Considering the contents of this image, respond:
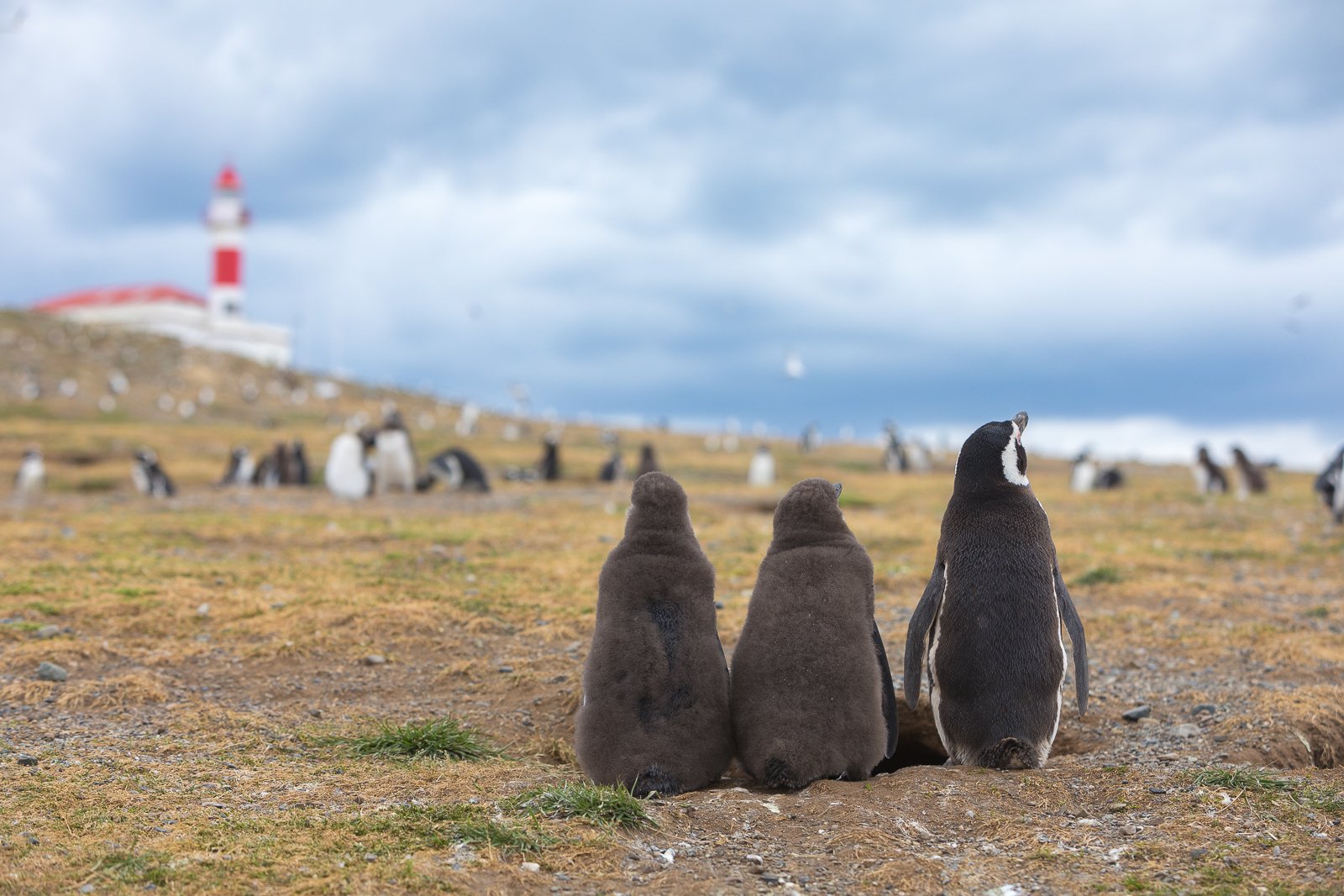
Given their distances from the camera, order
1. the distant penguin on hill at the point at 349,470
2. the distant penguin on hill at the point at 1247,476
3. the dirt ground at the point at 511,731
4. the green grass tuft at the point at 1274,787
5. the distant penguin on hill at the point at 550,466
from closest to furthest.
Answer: the dirt ground at the point at 511,731 < the green grass tuft at the point at 1274,787 < the distant penguin on hill at the point at 349,470 < the distant penguin on hill at the point at 1247,476 < the distant penguin on hill at the point at 550,466

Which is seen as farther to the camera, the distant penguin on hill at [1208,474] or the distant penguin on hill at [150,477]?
the distant penguin on hill at [1208,474]

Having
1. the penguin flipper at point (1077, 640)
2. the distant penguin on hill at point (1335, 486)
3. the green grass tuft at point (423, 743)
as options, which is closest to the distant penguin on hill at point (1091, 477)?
the distant penguin on hill at point (1335, 486)

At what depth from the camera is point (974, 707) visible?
5.89 m

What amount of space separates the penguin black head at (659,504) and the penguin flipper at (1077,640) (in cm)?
207

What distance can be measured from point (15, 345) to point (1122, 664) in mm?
57157

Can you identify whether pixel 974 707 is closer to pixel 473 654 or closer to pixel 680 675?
pixel 680 675

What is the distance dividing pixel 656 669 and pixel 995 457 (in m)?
2.25

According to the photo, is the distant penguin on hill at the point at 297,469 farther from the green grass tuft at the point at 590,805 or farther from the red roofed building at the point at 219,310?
the red roofed building at the point at 219,310

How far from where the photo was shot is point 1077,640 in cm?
591

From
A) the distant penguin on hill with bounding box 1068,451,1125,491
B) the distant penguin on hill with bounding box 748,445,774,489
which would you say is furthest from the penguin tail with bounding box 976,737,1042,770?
the distant penguin on hill with bounding box 1068,451,1125,491

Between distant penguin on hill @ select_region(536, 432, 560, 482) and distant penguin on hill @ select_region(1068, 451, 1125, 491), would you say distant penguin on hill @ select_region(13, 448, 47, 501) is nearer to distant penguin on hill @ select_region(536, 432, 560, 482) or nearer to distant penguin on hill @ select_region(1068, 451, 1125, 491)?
distant penguin on hill @ select_region(536, 432, 560, 482)

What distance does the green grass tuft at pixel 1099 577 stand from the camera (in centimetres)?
1113

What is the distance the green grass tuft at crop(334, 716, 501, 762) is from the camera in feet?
19.3

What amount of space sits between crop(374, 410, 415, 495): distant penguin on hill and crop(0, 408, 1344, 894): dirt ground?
8.23 m
